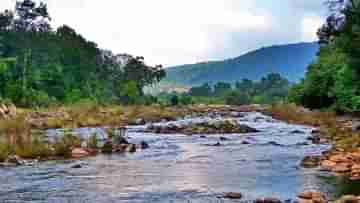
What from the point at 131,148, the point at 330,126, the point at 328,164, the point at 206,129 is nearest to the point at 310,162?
the point at 328,164

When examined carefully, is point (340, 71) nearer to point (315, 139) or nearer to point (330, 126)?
point (330, 126)

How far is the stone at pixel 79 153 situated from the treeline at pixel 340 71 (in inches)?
854

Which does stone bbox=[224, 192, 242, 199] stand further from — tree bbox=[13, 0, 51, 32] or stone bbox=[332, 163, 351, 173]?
tree bbox=[13, 0, 51, 32]

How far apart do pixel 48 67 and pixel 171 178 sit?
2702 inches

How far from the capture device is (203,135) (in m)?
34.7

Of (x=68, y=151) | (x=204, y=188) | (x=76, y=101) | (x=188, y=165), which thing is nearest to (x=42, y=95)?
(x=76, y=101)

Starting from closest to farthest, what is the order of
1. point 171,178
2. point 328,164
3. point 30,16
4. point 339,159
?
point 171,178
point 328,164
point 339,159
point 30,16

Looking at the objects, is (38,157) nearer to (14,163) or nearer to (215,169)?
(14,163)

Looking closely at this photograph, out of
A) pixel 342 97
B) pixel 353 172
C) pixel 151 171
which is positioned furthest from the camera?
pixel 342 97

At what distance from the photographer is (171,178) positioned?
17156 millimetres

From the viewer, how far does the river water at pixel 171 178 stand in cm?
1425

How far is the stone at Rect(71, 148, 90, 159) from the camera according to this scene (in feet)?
74.8

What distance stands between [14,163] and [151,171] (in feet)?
18.8

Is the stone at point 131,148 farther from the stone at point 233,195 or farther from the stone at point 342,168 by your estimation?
the stone at point 233,195
